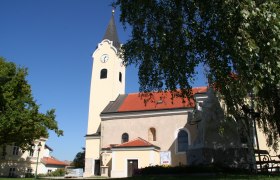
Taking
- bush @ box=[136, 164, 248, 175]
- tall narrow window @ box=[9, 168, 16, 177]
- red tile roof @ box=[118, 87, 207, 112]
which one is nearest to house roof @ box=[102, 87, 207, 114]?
red tile roof @ box=[118, 87, 207, 112]

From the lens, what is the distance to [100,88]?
41.9m

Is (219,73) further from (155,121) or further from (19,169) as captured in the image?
(19,169)

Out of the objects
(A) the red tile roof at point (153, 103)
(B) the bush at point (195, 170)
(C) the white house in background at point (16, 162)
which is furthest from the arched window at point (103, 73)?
(B) the bush at point (195, 170)

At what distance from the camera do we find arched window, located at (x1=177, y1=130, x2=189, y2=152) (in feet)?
104

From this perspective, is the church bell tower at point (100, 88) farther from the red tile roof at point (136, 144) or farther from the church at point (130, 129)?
the red tile roof at point (136, 144)

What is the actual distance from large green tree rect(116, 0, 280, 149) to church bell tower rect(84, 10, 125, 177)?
2510 centimetres

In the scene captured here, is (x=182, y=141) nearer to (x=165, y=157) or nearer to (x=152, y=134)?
(x=165, y=157)

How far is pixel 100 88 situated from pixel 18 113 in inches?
658

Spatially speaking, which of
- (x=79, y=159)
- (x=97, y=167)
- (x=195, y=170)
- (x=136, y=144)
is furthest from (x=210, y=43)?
(x=79, y=159)

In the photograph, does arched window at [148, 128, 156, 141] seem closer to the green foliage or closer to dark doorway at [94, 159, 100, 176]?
dark doorway at [94, 159, 100, 176]

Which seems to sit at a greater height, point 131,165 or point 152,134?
point 152,134

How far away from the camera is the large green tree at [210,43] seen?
9641mm

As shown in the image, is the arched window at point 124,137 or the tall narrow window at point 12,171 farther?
the tall narrow window at point 12,171

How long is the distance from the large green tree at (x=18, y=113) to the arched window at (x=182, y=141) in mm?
12492
